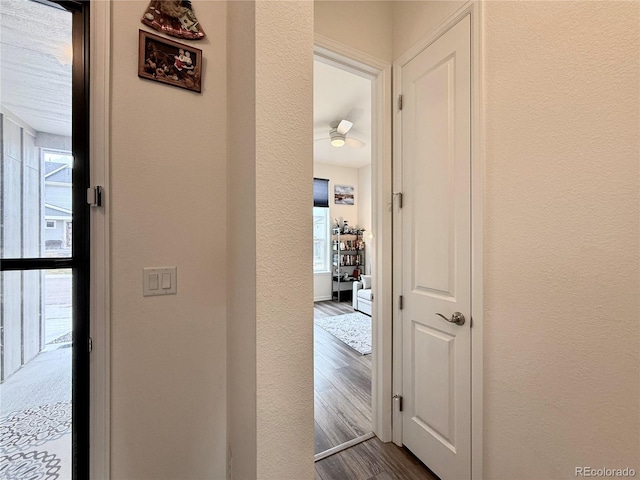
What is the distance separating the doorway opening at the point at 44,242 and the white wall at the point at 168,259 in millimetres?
148

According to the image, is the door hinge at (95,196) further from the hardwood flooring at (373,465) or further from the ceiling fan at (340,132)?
the ceiling fan at (340,132)

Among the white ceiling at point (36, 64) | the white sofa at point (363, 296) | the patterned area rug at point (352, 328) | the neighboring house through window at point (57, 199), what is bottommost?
the patterned area rug at point (352, 328)

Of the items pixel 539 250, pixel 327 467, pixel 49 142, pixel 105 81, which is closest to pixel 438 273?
pixel 539 250

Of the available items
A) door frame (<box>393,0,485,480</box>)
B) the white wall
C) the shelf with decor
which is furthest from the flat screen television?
the white wall

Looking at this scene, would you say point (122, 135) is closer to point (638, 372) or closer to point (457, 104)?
point (457, 104)

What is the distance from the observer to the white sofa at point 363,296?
4.75 metres

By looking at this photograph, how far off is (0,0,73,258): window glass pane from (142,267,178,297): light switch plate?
11.5 inches

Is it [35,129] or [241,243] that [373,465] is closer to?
[241,243]

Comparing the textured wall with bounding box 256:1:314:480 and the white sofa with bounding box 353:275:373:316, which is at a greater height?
the textured wall with bounding box 256:1:314:480

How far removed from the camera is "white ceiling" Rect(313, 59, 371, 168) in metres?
2.56

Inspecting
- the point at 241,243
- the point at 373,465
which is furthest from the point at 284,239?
the point at 373,465

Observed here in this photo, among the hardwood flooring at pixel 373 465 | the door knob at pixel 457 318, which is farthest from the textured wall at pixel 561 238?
the hardwood flooring at pixel 373 465

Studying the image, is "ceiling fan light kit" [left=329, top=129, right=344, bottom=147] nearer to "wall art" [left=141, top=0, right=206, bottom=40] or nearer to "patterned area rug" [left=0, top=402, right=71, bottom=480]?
"wall art" [left=141, top=0, right=206, bottom=40]

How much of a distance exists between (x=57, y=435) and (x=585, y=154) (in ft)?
7.23
